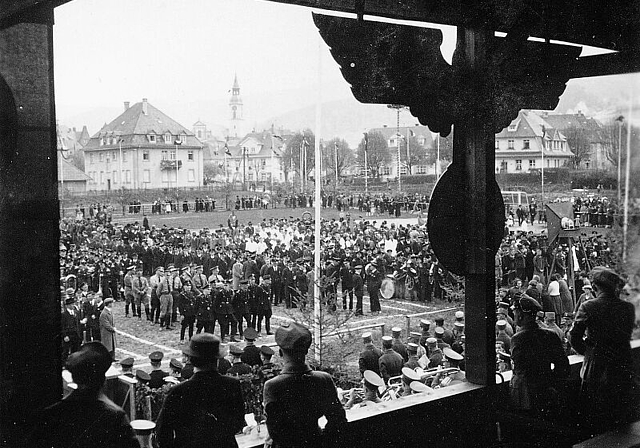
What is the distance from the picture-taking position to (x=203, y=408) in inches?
94.7

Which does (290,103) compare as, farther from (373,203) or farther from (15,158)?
(15,158)

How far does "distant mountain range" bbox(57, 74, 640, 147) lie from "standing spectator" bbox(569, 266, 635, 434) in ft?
5.69

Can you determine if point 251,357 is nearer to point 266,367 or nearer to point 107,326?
point 266,367

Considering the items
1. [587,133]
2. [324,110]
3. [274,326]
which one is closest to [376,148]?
[324,110]

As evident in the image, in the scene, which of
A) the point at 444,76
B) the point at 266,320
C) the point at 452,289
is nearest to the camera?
the point at 444,76

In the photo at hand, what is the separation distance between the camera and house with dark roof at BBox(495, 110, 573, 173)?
6.77 meters

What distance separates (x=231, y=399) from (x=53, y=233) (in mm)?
923

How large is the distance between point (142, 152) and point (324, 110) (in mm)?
4610

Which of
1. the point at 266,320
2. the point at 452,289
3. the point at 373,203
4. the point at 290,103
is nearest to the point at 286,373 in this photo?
the point at 290,103

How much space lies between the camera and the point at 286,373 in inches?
103

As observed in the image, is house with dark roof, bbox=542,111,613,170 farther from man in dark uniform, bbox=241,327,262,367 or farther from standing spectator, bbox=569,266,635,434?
man in dark uniform, bbox=241,327,262,367

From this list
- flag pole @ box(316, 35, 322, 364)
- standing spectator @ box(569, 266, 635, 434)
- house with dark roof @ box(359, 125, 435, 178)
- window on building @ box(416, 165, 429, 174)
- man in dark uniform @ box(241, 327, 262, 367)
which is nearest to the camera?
standing spectator @ box(569, 266, 635, 434)

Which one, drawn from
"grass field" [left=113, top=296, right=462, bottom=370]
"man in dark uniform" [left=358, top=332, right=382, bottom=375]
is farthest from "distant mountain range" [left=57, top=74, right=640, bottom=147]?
"man in dark uniform" [left=358, top=332, right=382, bottom=375]

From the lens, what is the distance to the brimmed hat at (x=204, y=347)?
247 centimetres
